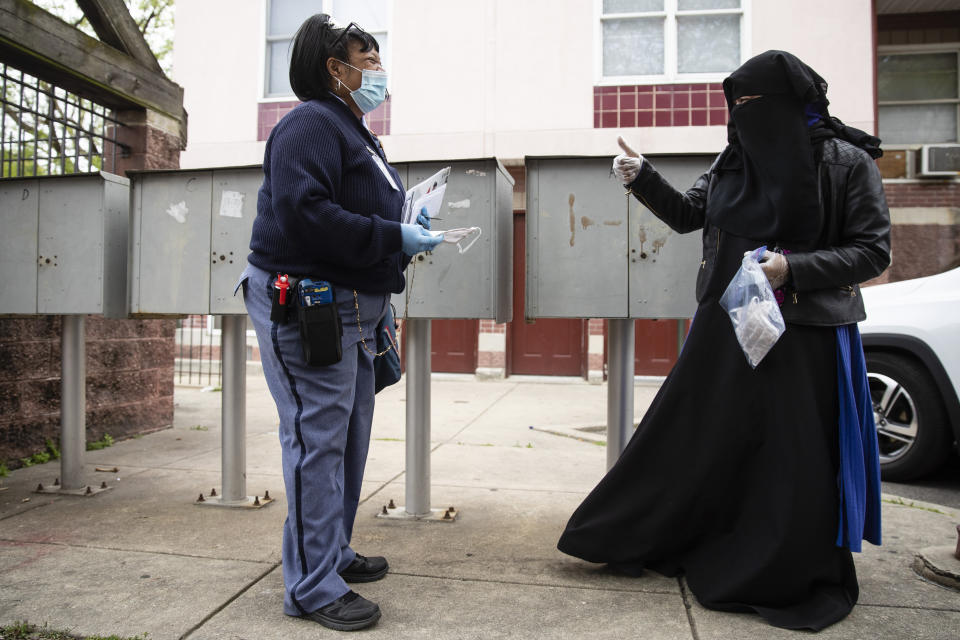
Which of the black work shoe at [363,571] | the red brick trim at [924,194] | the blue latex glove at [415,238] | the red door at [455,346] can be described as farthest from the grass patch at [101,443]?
the red brick trim at [924,194]

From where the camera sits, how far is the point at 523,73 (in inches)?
425

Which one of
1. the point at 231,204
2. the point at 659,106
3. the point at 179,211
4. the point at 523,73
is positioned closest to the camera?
the point at 231,204

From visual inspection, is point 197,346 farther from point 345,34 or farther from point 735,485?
point 735,485

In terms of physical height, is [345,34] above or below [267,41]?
below

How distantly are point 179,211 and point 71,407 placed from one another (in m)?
1.38

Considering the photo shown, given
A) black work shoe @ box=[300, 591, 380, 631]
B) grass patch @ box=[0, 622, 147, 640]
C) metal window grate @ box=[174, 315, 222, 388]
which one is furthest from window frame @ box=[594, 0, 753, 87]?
grass patch @ box=[0, 622, 147, 640]

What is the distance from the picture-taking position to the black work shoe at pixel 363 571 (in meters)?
2.87

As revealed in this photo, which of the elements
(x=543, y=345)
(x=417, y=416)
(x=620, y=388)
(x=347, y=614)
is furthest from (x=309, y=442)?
(x=543, y=345)

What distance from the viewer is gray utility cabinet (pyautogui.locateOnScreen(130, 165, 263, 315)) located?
12.6 feet

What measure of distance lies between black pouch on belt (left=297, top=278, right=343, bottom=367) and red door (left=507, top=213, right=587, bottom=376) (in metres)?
8.98

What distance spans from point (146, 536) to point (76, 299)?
1.50 meters

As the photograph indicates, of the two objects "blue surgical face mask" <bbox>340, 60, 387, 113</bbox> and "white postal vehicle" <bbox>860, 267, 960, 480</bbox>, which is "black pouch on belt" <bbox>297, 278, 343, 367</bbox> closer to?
"blue surgical face mask" <bbox>340, 60, 387, 113</bbox>

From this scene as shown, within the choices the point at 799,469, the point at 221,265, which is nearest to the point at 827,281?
the point at 799,469

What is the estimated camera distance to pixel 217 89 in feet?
38.2
